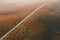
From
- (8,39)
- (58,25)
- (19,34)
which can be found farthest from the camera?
(58,25)

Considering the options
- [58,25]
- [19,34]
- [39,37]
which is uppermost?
[19,34]

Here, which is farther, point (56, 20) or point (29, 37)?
point (56, 20)

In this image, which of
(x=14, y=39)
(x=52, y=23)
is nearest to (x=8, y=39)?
(x=14, y=39)

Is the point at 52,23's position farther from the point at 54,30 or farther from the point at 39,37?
the point at 39,37

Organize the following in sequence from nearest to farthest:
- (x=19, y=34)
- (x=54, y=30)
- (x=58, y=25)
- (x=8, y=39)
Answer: (x=8, y=39) → (x=19, y=34) → (x=54, y=30) → (x=58, y=25)

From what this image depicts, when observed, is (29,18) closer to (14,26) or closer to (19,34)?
(14,26)

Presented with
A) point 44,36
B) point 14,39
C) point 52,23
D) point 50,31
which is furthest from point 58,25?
point 14,39

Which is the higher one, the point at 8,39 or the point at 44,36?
the point at 8,39

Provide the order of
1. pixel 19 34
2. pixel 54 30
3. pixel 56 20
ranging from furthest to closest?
1. pixel 56 20
2. pixel 54 30
3. pixel 19 34

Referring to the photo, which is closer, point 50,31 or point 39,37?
point 39,37
